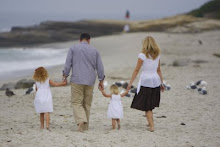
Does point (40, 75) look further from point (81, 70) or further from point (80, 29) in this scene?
point (80, 29)

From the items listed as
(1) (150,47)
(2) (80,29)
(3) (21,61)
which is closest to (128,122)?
(1) (150,47)

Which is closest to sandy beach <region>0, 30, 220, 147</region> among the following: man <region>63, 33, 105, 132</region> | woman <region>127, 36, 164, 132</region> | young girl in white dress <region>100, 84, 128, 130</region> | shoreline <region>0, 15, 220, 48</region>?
young girl in white dress <region>100, 84, 128, 130</region>

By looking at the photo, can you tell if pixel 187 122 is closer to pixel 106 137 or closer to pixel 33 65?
pixel 106 137

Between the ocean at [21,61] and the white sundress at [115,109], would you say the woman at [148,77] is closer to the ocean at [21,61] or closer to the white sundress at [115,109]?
the white sundress at [115,109]

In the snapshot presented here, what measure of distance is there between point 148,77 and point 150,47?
0.55 metres

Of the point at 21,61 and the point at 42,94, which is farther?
the point at 21,61

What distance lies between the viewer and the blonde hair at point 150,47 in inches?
262

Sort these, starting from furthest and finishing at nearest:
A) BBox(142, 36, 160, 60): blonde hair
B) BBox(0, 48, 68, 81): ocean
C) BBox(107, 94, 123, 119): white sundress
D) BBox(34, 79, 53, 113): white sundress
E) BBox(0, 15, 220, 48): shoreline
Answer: BBox(0, 15, 220, 48): shoreline
BBox(0, 48, 68, 81): ocean
BBox(107, 94, 123, 119): white sundress
BBox(34, 79, 53, 113): white sundress
BBox(142, 36, 160, 60): blonde hair

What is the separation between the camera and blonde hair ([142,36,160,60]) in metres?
6.65

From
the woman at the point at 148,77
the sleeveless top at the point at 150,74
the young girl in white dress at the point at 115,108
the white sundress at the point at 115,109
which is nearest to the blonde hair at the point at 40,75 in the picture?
the young girl in white dress at the point at 115,108

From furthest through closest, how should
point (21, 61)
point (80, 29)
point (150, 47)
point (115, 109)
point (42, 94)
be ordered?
point (80, 29) → point (21, 61) → point (115, 109) → point (42, 94) → point (150, 47)

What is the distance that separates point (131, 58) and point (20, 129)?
13.7 meters

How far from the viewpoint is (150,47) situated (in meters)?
6.67

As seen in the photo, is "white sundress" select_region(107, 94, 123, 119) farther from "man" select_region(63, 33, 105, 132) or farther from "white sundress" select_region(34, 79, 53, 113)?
"white sundress" select_region(34, 79, 53, 113)
